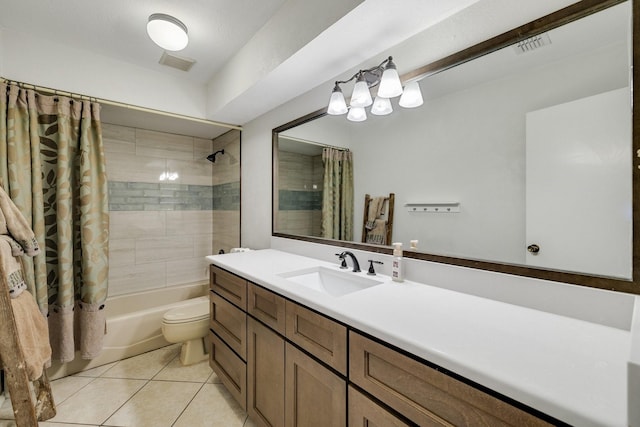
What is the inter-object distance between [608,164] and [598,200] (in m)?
0.11

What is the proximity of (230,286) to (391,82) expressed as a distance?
4.68 ft

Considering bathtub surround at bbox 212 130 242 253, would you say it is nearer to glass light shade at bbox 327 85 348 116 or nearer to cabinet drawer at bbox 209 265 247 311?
cabinet drawer at bbox 209 265 247 311

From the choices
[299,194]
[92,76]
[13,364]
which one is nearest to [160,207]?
[92,76]

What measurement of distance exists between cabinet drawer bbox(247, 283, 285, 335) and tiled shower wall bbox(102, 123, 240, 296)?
4.92ft

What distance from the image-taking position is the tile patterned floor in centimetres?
161

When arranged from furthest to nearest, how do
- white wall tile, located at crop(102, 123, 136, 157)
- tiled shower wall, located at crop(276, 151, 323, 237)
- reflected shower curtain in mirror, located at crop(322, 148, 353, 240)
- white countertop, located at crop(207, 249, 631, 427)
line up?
white wall tile, located at crop(102, 123, 136, 157), tiled shower wall, located at crop(276, 151, 323, 237), reflected shower curtain in mirror, located at crop(322, 148, 353, 240), white countertop, located at crop(207, 249, 631, 427)

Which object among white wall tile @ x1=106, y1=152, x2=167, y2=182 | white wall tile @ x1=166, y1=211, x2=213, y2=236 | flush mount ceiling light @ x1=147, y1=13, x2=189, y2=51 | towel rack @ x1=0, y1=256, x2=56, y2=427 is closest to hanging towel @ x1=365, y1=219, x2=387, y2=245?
flush mount ceiling light @ x1=147, y1=13, x2=189, y2=51

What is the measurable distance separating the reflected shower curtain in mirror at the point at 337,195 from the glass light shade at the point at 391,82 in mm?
484

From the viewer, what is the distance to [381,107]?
1.52m

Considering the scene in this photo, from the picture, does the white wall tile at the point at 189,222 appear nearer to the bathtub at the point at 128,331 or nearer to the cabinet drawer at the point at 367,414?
the bathtub at the point at 128,331

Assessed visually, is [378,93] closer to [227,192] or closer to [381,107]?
[381,107]

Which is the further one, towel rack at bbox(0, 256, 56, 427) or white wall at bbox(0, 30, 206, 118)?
white wall at bbox(0, 30, 206, 118)

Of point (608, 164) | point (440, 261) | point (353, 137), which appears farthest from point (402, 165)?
point (608, 164)

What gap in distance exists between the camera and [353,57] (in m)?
1.51
